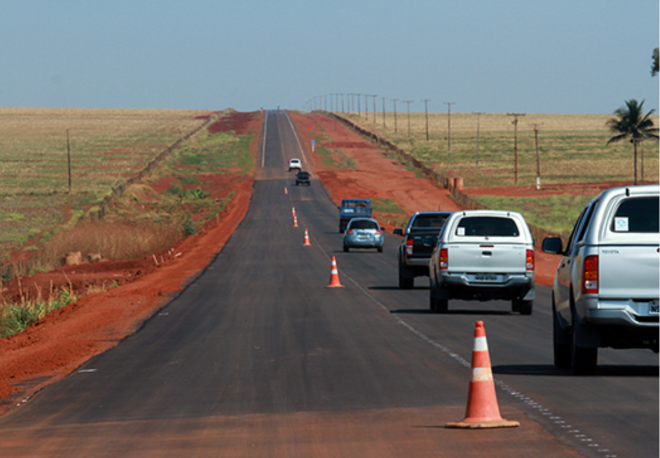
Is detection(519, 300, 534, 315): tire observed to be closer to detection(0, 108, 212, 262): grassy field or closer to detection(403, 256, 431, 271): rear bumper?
detection(403, 256, 431, 271): rear bumper

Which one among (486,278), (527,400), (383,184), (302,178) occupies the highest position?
(302,178)

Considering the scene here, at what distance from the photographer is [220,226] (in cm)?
6231

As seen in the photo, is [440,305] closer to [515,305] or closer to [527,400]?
[515,305]

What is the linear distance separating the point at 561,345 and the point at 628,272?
214cm

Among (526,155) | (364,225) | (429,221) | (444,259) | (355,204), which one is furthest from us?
(526,155)

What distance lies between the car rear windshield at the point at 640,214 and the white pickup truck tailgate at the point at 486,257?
801 centimetres

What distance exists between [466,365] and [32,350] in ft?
25.9

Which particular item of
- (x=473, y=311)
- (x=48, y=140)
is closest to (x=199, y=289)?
(x=473, y=311)

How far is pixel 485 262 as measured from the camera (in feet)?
60.0

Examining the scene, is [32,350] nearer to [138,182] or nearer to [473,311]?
[473,311]

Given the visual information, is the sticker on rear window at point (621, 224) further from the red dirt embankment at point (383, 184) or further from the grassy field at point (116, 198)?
the red dirt embankment at point (383, 184)

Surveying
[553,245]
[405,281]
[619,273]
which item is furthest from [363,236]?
[619,273]

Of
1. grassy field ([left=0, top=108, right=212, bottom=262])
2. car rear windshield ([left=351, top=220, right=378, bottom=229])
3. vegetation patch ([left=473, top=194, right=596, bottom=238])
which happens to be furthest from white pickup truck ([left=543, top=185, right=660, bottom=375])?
vegetation patch ([left=473, top=194, right=596, bottom=238])

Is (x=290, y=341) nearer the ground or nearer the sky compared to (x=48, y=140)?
nearer the ground
